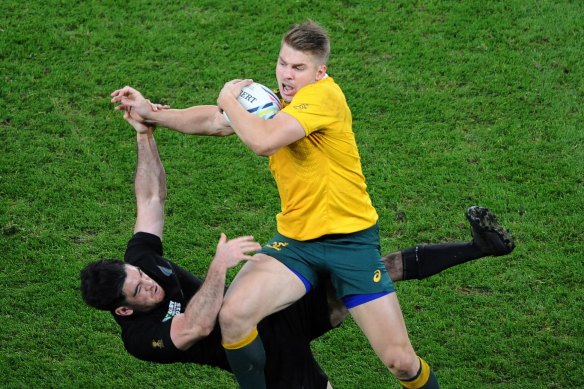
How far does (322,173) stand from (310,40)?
881mm

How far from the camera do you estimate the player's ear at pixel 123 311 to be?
728 cm

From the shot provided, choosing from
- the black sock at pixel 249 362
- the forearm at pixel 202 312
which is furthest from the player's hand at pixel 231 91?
the black sock at pixel 249 362

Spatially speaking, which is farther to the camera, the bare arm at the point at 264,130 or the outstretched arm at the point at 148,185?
the outstretched arm at the point at 148,185

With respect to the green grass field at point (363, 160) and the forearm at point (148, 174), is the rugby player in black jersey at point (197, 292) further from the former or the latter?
the green grass field at point (363, 160)

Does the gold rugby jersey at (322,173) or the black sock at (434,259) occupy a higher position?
the gold rugby jersey at (322,173)

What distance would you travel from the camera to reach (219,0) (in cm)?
1239

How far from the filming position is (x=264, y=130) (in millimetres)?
6898

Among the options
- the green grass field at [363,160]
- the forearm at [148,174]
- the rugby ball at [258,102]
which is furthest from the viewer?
the green grass field at [363,160]

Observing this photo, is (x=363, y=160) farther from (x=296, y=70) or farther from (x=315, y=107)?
(x=315, y=107)

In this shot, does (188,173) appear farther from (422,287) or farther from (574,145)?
(574,145)

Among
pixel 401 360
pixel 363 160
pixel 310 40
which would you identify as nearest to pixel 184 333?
pixel 401 360

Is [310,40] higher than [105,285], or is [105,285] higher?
[310,40]

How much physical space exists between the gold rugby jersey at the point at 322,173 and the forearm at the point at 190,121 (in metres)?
0.64

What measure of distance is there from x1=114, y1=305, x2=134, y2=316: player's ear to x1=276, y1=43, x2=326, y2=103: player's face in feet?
5.79
